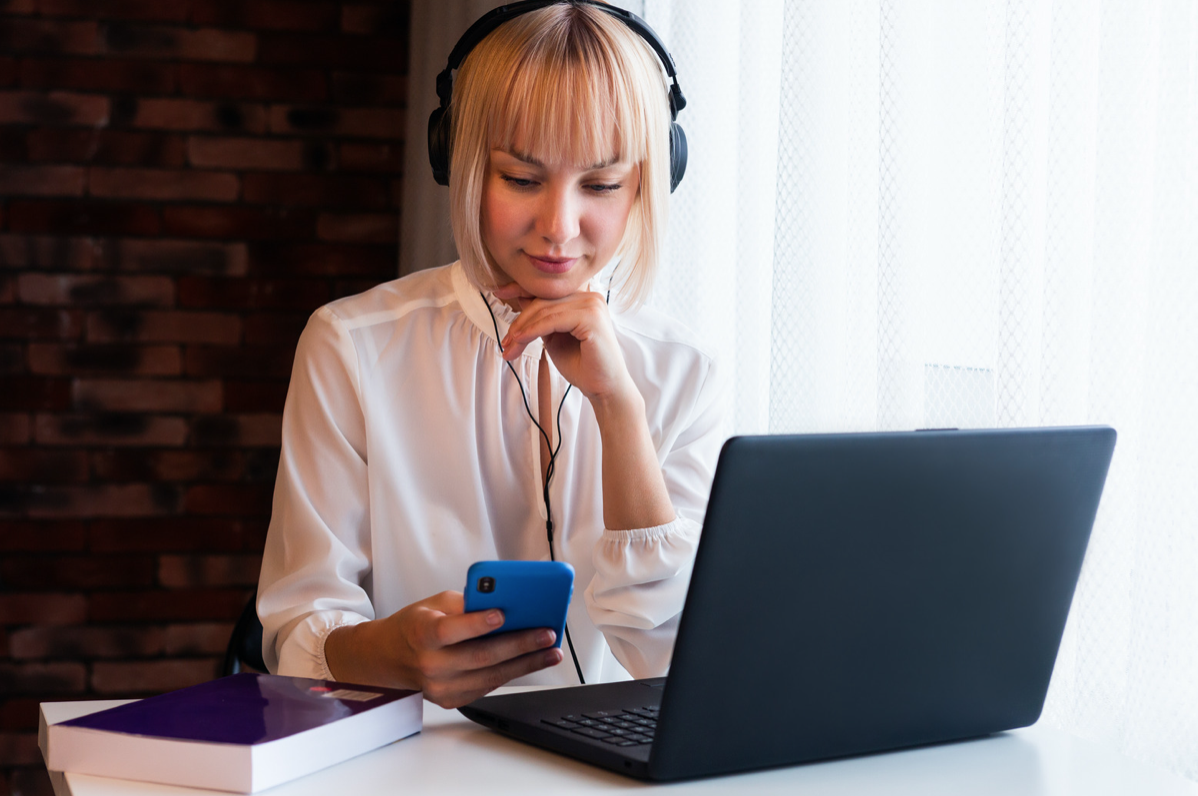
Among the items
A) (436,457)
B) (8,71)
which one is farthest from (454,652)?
(8,71)

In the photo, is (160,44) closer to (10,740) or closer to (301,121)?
(301,121)

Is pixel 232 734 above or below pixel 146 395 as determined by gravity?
below

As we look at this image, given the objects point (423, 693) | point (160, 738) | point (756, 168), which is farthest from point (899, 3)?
point (160, 738)

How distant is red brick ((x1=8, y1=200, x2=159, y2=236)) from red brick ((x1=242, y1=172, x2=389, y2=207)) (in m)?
0.23

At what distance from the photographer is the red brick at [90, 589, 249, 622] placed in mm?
2400

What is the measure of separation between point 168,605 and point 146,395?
476 millimetres

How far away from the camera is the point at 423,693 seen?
0.80 metres

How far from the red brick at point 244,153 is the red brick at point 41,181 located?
25 cm

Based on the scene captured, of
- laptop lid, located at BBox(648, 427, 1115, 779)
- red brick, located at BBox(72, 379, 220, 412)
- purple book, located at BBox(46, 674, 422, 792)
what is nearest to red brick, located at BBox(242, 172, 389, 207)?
red brick, located at BBox(72, 379, 220, 412)

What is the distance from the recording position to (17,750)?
234 cm

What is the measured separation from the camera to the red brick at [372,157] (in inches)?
98.6

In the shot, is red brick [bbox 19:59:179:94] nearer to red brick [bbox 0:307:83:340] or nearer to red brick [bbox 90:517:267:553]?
red brick [bbox 0:307:83:340]

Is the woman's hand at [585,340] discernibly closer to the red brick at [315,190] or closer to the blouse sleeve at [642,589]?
the blouse sleeve at [642,589]

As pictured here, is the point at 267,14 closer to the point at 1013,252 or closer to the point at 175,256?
the point at 175,256
